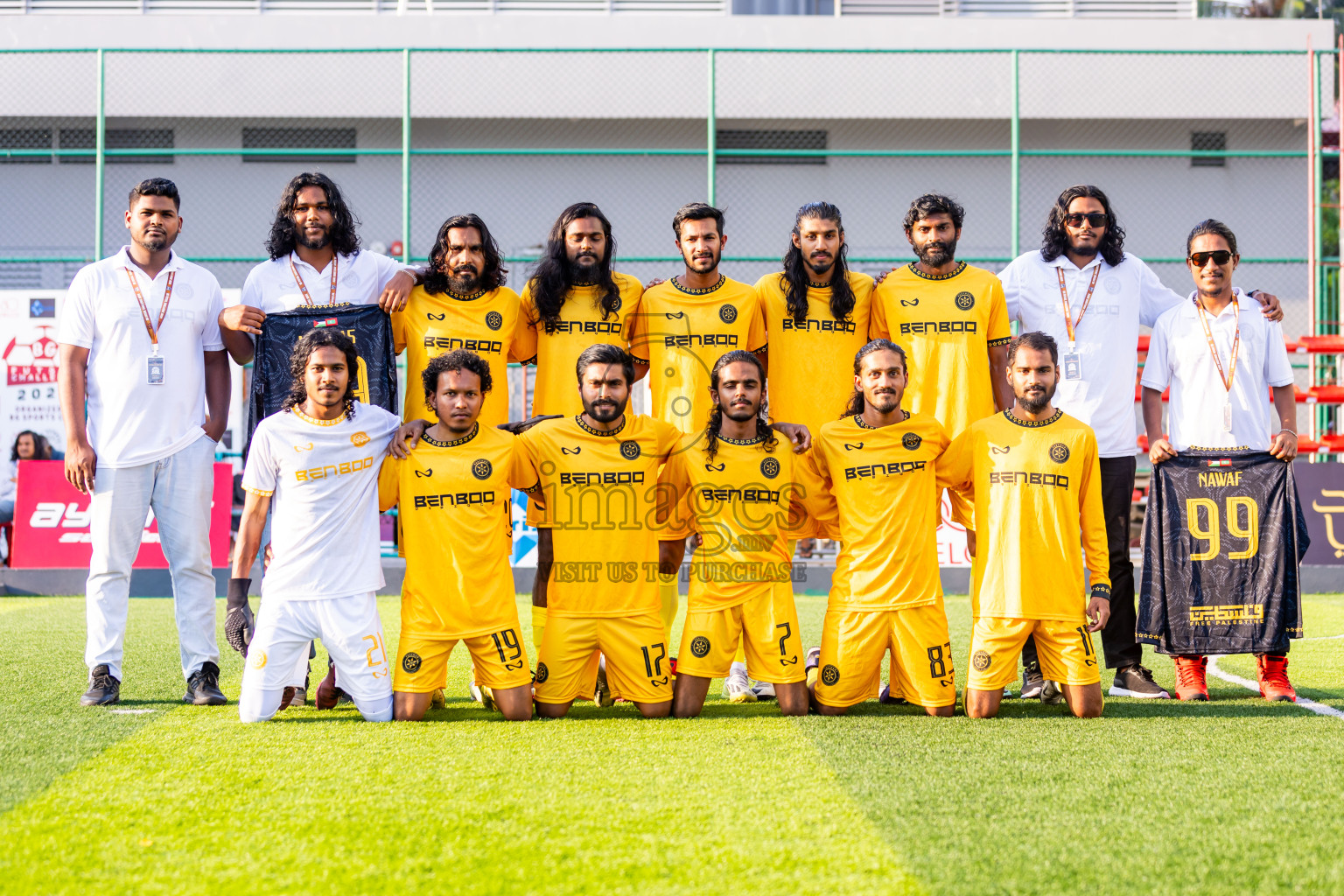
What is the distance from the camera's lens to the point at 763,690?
5.39m

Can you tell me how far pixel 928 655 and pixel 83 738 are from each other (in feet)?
10.7

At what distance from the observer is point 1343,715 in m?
4.76

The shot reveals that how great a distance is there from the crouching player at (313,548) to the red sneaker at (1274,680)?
3854 mm

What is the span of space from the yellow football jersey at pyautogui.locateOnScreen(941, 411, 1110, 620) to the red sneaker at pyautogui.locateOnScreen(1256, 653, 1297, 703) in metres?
1.07

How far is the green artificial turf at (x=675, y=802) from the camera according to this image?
2805 millimetres

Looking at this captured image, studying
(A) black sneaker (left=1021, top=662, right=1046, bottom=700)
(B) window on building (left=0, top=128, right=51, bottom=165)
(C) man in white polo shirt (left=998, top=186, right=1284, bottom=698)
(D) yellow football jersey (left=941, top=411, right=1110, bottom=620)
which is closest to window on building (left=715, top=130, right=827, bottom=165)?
(B) window on building (left=0, top=128, right=51, bottom=165)

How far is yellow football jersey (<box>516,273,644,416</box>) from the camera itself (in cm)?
530

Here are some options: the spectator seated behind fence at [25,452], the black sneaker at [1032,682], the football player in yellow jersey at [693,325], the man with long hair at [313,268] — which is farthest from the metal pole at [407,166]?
the black sneaker at [1032,682]

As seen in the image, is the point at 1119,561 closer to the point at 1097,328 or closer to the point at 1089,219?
the point at 1097,328

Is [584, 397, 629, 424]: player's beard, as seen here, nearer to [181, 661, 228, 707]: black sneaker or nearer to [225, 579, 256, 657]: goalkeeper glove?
[225, 579, 256, 657]: goalkeeper glove

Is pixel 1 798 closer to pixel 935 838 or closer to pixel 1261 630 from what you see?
pixel 935 838

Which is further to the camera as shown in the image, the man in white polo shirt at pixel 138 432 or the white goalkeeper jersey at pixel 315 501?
the man in white polo shirt at pixel 138 432

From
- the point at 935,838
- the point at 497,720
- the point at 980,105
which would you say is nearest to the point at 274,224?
the point at 497,720

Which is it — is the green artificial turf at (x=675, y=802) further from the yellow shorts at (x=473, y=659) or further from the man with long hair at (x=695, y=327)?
the man with long hair at (x=695, y=327)
